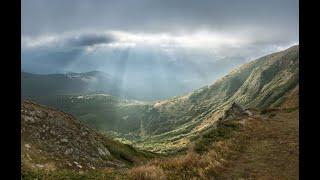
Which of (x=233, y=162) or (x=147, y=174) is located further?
(x=233, y=162)

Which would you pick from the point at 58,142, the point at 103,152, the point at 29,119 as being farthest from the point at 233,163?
the point at 103,152

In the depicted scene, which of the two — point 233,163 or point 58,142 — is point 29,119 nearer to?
point 58,142

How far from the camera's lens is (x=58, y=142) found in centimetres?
4453

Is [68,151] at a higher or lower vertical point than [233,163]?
lower

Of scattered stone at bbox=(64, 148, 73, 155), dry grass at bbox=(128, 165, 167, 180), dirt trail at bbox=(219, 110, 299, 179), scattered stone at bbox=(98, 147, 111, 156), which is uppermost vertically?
dry grass at bbox=(128, 165, 167, 180)

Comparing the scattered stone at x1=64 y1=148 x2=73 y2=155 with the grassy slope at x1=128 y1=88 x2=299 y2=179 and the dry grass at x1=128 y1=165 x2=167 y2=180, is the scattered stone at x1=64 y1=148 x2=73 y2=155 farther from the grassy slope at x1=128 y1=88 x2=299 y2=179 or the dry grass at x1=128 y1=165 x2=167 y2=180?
the dry grass at x1=128 y1=165 x2=167 y2=180

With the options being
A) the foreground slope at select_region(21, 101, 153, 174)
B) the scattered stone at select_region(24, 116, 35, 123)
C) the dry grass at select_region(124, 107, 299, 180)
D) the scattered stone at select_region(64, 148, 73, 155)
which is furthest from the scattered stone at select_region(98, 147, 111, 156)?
the dry grass at select_region(124, 107, 299, 180)

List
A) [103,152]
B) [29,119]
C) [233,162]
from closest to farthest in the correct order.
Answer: [233,162] → [29,119] → [103,152]

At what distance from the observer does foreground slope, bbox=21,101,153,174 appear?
39.6 meters
